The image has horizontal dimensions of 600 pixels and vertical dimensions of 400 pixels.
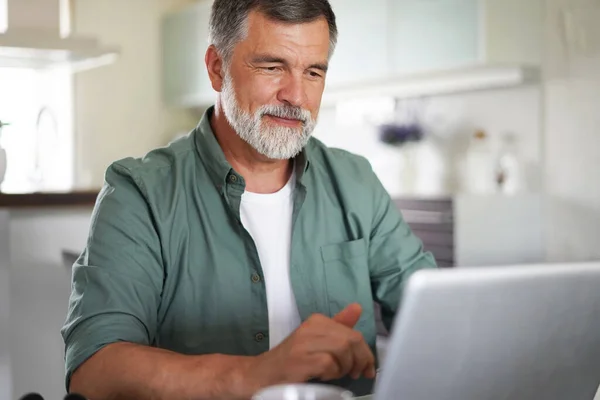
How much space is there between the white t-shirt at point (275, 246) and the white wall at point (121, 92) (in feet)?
14.5

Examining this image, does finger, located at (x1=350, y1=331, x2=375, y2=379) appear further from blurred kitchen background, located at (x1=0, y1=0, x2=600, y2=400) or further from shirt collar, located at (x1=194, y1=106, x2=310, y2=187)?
blurred kitchen background, located at (x1=0, y1=0, x2=600, y2=400)

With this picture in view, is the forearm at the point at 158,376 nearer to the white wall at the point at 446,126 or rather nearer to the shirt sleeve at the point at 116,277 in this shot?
the shirt sleeve at the point at 116,277

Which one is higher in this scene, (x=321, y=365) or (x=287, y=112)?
(x=287, y=112)

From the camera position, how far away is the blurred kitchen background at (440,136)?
10.2ft

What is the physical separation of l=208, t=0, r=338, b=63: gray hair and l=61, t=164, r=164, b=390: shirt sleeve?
14.5 inches

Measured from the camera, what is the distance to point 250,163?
1765 mm

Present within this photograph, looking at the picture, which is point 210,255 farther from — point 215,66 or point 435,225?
point 435,225

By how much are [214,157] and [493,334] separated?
933mm

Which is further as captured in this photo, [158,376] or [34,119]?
[34,119]

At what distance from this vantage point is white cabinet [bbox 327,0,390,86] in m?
4.23

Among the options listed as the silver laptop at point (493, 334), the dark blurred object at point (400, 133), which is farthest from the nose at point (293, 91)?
the dark blurred object at point (400, 133)

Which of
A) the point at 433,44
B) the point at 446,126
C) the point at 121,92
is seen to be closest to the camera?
the point at 433,44

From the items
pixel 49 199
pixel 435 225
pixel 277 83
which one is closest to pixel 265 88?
pixel 277 83

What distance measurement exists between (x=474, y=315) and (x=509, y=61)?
3.09 meters
